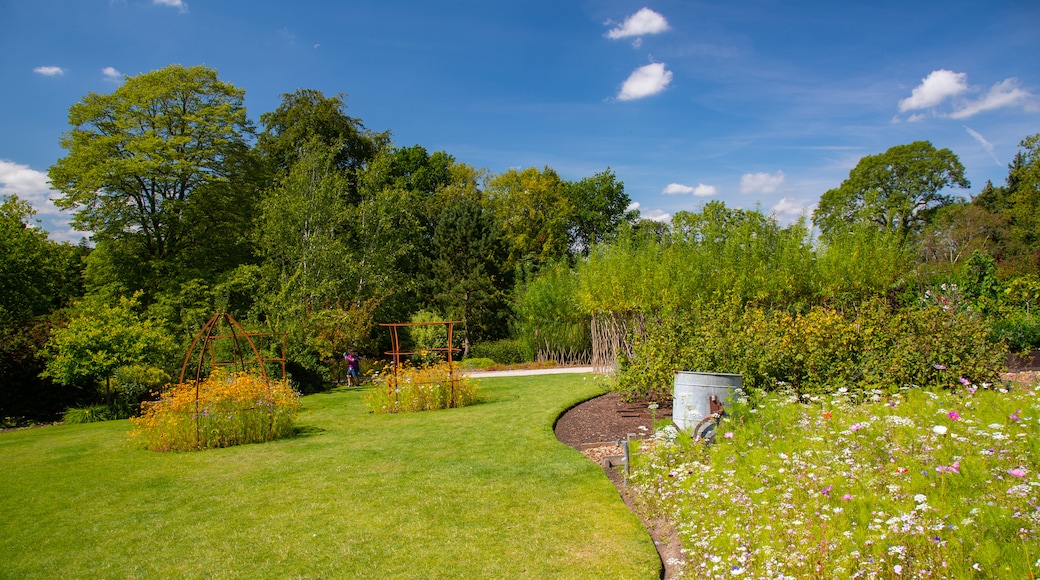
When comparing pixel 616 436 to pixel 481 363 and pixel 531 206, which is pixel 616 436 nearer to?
pixel 481 363

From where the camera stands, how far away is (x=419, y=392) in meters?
11.0

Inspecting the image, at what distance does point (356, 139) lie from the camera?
29.3 meters

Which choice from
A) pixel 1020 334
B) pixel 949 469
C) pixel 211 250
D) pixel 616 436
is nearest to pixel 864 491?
pixel 949 469

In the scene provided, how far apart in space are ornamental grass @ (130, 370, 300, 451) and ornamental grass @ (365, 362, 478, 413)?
7.10 ft

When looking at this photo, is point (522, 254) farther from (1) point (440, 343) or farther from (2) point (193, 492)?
(2) point (193, 492)

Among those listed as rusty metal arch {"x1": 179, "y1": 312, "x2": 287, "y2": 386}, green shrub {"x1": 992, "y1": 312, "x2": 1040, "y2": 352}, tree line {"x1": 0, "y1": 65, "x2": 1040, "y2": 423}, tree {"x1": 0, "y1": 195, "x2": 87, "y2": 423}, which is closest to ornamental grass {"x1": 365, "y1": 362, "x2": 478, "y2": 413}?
rusty metal arch {"x1": 179, "y1": 312, "x2": 287, "y2": 386}

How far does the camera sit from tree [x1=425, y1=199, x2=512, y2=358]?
25609 mm

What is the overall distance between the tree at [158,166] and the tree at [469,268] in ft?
28.2

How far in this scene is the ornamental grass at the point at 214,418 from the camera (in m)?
8.09

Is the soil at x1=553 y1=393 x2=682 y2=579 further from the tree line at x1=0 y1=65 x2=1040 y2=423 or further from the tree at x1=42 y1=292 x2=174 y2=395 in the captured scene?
the tree at x1=42 y1=292 x2=174 y2=395

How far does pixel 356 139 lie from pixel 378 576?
28.0 metres

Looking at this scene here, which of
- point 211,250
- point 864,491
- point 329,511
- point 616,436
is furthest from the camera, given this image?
point 211,250

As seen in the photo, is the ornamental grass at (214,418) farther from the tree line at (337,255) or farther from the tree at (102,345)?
the tree line at (337,255)

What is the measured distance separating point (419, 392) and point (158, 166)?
13.9 m
